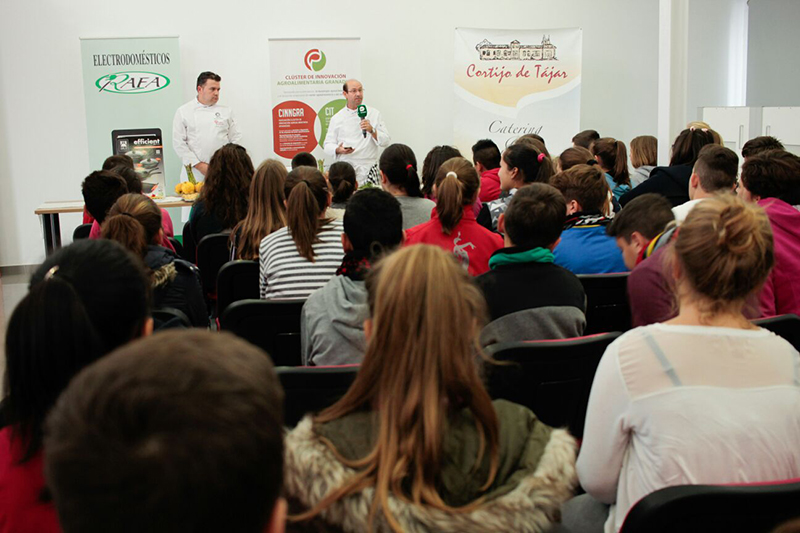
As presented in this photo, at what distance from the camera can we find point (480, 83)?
26.3 feet

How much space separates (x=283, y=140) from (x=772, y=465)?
679cm

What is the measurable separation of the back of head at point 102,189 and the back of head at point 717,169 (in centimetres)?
276

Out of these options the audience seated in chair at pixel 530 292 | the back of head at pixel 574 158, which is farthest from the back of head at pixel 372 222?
the back of head at pixel 574 158

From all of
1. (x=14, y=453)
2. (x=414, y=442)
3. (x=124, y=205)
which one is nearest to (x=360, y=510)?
(x=414, y=442)

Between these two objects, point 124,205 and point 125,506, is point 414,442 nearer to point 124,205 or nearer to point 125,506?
point 125,506

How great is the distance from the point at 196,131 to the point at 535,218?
5.46m

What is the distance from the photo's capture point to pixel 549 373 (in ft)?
6.68

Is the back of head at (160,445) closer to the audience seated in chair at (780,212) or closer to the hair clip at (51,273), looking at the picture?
the hair clip at (51,273)

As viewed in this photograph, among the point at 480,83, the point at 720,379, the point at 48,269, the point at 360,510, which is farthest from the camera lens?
the point at 480,83

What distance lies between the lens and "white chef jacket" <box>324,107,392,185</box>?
24.6 feet

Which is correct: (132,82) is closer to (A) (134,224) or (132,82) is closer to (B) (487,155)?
(B) (487,155)

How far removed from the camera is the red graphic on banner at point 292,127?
25.1ft

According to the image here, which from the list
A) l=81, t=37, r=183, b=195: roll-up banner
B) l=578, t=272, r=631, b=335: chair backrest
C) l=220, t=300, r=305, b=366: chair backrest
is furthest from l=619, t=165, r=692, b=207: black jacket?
l=81, t=37, r=183, b=195: roll-up banner

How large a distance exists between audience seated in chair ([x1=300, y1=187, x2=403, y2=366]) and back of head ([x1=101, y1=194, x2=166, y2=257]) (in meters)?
0.70
